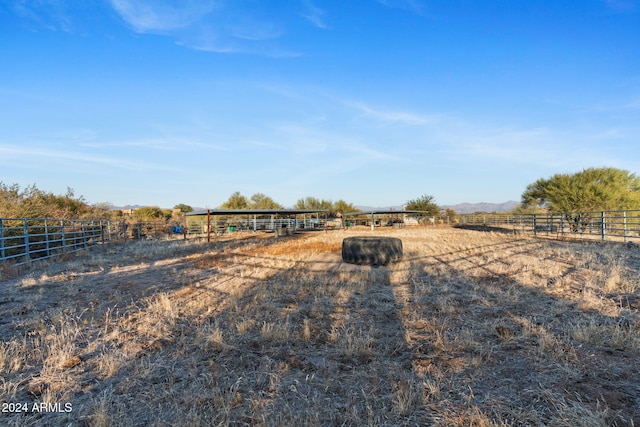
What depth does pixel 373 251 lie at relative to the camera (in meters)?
11.0

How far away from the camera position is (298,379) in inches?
136

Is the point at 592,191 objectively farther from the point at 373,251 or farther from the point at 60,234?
the point at 60,234

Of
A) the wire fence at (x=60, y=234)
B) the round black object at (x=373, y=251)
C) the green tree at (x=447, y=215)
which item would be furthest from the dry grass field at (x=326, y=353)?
the green tree at (x=447, y=215)

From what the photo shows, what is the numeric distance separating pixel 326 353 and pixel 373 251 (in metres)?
7.16

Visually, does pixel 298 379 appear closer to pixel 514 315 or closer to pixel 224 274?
pixel 514 315

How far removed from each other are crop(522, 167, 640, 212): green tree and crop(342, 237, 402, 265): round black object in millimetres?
28515

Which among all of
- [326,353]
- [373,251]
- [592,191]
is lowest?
[326,353]

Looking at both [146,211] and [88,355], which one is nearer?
[88,355]

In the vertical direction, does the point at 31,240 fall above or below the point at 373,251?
above

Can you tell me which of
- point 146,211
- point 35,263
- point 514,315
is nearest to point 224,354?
point 514,315

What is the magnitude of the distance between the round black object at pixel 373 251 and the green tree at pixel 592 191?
2852cm

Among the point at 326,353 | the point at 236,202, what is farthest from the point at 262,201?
the point at 326,353

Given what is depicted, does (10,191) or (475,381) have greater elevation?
(10,191)

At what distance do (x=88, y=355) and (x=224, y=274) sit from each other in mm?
5419
